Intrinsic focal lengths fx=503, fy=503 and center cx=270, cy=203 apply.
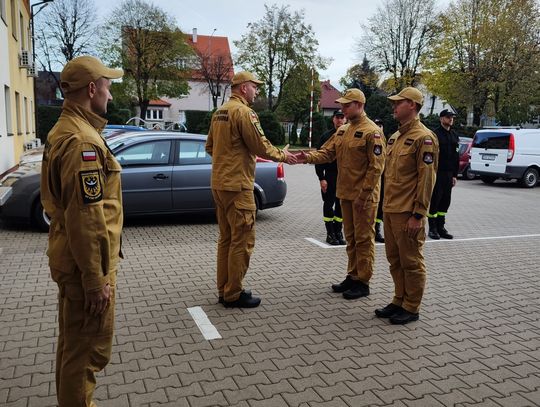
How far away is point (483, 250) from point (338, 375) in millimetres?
5060

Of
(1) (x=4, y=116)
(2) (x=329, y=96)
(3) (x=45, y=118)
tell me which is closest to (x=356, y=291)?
(1) (x=4, y=116)

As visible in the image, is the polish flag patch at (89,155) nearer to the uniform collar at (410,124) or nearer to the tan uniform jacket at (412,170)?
the tan uniform jacket at (412,170)

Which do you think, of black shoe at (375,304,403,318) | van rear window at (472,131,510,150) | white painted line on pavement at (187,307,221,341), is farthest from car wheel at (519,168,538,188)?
white painted line on pavement at (187,307,221,341)

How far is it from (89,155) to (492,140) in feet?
57.2

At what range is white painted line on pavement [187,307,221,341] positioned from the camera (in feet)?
13.8

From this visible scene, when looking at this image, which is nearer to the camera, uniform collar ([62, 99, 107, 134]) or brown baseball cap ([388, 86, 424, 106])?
uniform collar ([62, 99, 107, 134])

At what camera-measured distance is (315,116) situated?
38062mm

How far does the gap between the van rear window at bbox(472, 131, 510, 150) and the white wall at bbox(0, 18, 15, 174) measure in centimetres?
1541

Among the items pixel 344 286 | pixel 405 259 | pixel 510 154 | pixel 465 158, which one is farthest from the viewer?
pixel 465 158

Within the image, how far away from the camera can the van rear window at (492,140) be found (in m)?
17.1

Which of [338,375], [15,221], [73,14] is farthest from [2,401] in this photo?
[73,14]

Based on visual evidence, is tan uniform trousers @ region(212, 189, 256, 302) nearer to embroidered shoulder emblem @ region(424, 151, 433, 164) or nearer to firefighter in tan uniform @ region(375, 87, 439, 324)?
firefighter in tan uniform @ region(375, 87, 439, 324)

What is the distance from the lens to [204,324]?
14.6 ft

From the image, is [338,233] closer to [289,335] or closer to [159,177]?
[159,177]
